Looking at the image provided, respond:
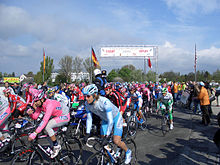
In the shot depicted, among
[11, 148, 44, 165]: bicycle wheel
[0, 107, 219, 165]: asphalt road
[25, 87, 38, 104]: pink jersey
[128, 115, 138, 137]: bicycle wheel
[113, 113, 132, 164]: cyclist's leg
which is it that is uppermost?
[25, 87, 38, 104]: pink jersey

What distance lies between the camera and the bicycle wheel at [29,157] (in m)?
3.98

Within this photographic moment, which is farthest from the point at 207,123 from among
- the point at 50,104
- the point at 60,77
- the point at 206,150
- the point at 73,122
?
the point at 60,77

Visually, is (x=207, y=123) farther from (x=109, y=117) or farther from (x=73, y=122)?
(x=109, y=117)

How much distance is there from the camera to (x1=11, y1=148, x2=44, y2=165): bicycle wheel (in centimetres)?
398

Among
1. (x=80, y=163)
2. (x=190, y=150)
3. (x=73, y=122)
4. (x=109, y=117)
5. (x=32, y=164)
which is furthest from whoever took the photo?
(x=73, y=122)

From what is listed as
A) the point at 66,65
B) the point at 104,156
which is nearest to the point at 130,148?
the point at 104,156

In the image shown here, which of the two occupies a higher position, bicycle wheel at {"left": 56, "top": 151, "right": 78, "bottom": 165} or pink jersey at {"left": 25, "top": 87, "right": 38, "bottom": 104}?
pink jersey at {"left": 25, "top": 87, "right": 38, "bottom": 104}

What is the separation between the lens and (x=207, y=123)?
31.3 feet

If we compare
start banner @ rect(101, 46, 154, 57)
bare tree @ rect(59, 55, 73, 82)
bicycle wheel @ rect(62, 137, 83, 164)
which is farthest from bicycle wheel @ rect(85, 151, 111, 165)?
bare tree @ rect(59, 55, 73, 82)

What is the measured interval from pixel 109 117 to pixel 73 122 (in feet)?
12.3

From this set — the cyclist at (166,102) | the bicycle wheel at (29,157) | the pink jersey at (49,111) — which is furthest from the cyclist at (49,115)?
the cyclist at (166,102)

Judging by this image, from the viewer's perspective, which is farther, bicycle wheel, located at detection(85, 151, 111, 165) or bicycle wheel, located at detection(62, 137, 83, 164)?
bicycle wheel, located at detection(62, 137, 83, 164)

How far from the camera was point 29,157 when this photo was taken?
4020 millimetres

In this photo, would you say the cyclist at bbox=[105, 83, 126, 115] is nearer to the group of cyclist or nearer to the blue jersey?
the group of cyclist
